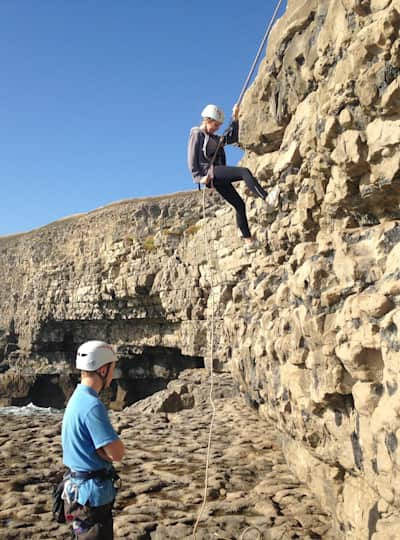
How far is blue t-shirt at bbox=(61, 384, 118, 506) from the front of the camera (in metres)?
3.56

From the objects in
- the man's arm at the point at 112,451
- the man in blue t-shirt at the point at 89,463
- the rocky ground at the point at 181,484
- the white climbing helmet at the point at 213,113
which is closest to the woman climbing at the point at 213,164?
the white climbing helmet at the point at 213,113

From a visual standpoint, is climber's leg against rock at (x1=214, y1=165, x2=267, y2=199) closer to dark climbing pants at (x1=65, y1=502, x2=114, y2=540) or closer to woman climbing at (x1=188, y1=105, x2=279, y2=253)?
woman climbing at (x1=188, y1=105, x2=279, y2=253)

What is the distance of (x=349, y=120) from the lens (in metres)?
4.65

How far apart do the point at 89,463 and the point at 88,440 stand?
17 centimetres

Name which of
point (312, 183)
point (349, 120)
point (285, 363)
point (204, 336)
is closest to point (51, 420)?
point (285, 363)

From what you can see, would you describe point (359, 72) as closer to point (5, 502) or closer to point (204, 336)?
point (5, 502)

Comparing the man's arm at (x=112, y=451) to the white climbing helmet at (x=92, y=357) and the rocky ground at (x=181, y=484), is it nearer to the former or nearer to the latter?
the white climbing helmet at (x=92, y=357)

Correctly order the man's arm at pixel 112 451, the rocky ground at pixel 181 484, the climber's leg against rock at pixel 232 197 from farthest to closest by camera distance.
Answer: the climber's leg against rock at pixel 232 197
the rocky ground at pixel 181 484
the man's arm at pixel 112 451

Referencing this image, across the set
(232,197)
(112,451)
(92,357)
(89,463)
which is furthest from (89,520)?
(232,197)

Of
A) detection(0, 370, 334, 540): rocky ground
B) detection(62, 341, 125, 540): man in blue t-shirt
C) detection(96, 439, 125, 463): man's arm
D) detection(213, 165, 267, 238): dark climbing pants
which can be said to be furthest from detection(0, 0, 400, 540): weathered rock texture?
detection(62, 341, 125, 540): man in blue t-shirt

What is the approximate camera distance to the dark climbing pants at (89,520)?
363 centimetres

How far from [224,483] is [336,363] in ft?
11.3

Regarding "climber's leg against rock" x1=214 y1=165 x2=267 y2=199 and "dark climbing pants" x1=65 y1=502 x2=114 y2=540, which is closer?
"dark climbing pants" x1=65 y1=502 x2=114 y2=540

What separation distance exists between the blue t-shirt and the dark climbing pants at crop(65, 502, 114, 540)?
0.06 metres
